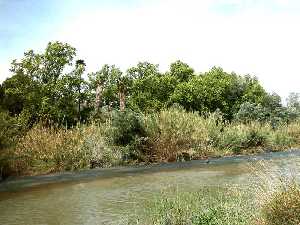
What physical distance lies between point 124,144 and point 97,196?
12998mm

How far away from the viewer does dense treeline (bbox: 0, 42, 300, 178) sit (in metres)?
29.4

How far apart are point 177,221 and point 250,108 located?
130 ft

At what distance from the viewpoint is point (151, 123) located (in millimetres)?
29953

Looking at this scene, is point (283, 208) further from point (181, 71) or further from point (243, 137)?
point (181, 71)

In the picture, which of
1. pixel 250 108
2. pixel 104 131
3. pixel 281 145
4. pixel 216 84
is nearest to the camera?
pixel 104 131

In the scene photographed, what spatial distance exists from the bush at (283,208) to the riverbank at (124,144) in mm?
16755

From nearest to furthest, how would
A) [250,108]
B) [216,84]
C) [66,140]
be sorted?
[66,140], [250,108], [216,84]

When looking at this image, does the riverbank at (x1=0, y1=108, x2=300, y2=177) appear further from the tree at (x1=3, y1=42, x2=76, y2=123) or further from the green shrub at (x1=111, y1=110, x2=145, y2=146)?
the tree at (x1=3, y1=42, x2=76, y2=123)

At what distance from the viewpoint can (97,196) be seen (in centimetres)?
1605

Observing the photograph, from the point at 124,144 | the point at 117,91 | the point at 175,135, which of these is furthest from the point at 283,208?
the point at 117,91

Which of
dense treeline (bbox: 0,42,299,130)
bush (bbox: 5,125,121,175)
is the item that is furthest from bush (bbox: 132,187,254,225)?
dense treeline (bbox: 0,42,299,130)

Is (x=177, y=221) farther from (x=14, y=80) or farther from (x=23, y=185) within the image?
(x=14, y=80)

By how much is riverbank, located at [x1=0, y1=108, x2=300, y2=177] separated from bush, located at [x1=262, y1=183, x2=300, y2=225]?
16.8 m

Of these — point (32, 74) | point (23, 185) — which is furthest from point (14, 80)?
point (23, 185)
